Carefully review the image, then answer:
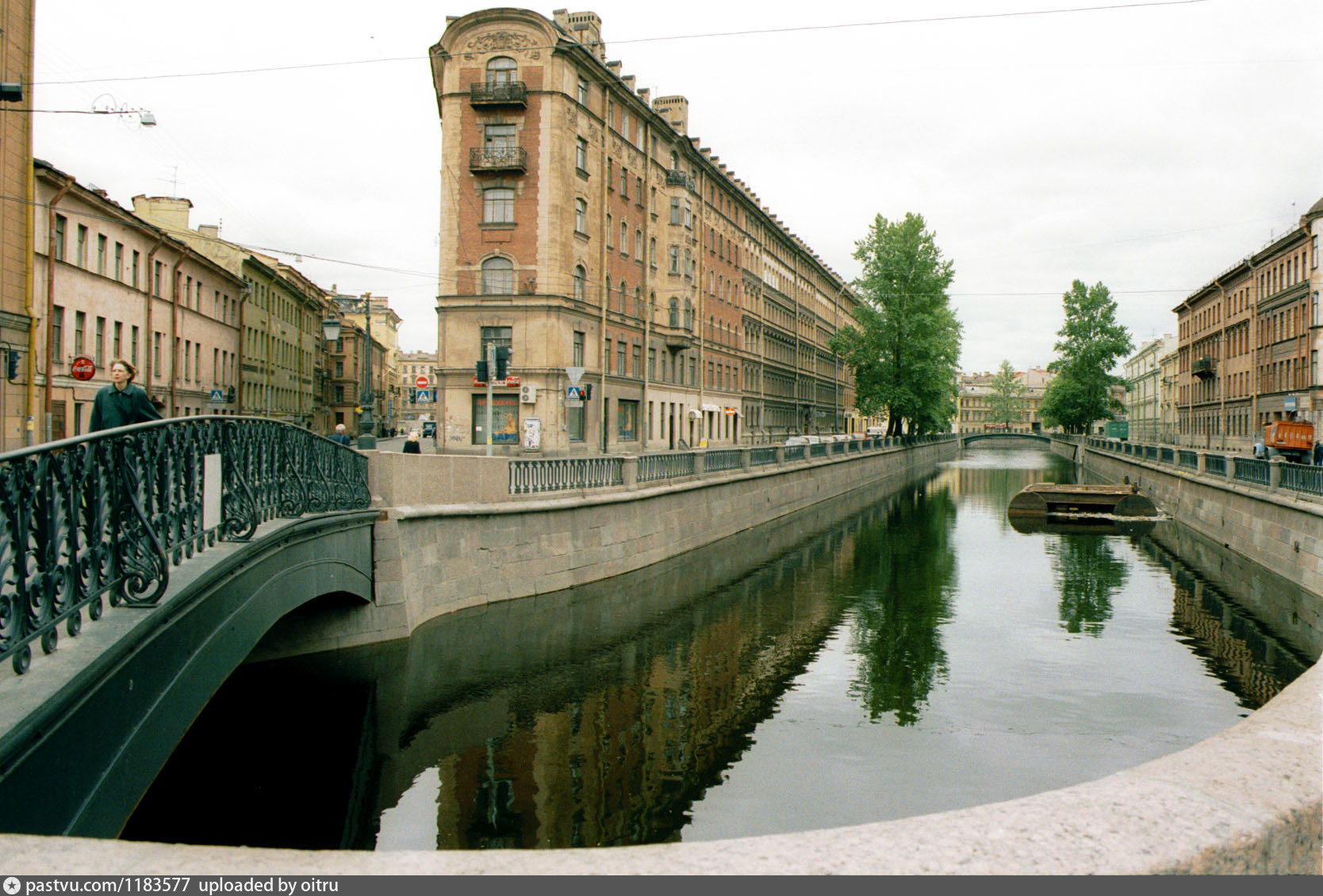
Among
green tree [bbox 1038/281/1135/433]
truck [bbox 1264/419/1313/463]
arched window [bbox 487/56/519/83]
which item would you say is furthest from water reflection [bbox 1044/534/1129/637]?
green tree [bbox 1038/281/1135/433]

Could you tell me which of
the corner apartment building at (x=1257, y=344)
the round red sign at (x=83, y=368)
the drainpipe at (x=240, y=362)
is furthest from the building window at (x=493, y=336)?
the corner apartment building at (x=1257, y=344)

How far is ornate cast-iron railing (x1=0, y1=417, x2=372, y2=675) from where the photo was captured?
13.5 feet

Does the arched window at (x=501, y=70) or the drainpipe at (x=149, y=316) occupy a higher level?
the arched window at (x=501, y=70)

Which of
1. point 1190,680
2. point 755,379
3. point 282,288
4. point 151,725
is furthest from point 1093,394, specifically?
point 151,725

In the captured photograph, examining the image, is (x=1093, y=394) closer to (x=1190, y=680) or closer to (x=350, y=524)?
(x=1190, y=680)

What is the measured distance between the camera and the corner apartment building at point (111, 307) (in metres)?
27.9

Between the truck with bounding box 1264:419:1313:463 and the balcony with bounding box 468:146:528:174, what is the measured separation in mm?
29799

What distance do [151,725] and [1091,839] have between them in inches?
198

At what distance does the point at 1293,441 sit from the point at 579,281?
27866 mm

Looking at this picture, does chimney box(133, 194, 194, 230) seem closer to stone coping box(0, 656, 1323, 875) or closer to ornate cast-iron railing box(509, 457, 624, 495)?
ornate cast-iron railing box(509, 457, 624, 495)

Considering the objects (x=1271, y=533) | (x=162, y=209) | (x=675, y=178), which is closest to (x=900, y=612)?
(x=1271, y=533)

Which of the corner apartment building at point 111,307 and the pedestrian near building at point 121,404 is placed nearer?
the pedestrian near building at point 121,404

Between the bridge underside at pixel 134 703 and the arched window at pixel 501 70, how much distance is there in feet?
111

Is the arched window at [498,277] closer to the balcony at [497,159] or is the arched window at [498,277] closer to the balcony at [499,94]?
the balcony at [497,159]
